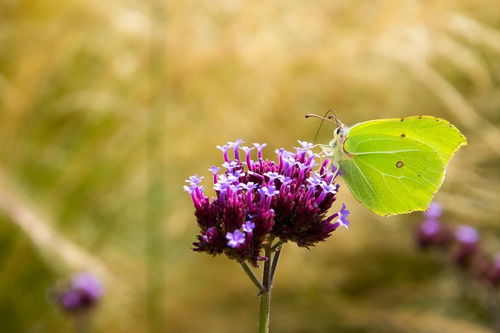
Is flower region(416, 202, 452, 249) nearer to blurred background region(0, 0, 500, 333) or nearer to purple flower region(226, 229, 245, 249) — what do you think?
blurred background region(0, 0, 500, 333)

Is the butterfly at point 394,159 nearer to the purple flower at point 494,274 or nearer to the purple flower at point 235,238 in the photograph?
the purple flower at point 235,238

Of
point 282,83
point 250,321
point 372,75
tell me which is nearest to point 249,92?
point 282,83

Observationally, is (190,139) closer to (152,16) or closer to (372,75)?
(152,16)

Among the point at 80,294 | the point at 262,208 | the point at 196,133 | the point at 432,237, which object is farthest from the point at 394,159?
the point at 196,133

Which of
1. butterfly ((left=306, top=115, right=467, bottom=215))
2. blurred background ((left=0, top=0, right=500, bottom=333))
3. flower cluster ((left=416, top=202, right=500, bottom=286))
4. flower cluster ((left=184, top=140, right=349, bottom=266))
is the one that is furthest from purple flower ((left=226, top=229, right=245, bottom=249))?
flower cluster ((left=416, top=202, right=500, bottom=286))

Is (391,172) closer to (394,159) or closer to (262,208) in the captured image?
(394,159)

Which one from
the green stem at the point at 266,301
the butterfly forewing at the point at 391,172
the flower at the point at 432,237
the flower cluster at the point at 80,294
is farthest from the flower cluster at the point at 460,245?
the green stem at the point at 266,301
